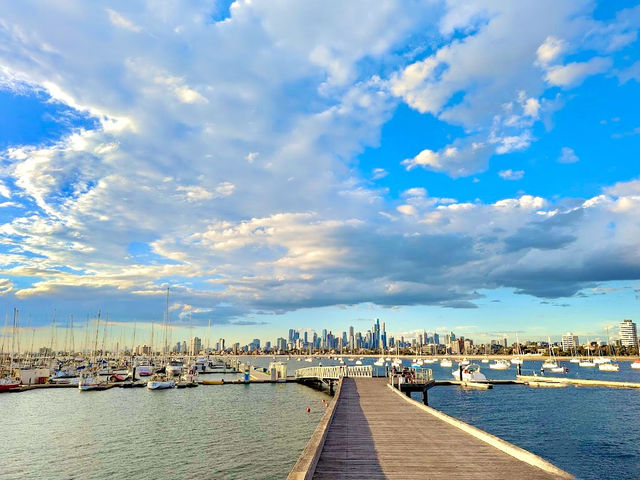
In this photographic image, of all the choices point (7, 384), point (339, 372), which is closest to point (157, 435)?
point (339, 372)

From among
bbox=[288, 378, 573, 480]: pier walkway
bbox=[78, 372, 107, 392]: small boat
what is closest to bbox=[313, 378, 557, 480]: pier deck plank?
bbox=[288, 378, 573, 480]: pier walkway

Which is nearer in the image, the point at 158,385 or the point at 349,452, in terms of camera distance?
the point at 349,452

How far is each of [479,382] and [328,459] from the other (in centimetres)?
7848

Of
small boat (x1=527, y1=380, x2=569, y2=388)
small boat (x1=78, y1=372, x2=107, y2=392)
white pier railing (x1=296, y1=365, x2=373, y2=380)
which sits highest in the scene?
white pier railing (x1=296, y1=365, x2=373, y2=380)

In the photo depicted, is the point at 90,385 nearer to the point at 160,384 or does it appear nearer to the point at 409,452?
the point at 160,384

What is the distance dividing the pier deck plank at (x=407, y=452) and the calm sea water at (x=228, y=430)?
8.22 meters

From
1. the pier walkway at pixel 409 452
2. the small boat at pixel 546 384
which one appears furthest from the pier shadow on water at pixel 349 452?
the small boat at pixel 546 384

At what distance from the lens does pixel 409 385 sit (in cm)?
4859

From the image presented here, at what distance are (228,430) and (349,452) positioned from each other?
27.1 metres

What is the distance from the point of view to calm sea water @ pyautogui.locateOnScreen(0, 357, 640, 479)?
28.4 metres

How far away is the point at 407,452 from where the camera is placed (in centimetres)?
1652

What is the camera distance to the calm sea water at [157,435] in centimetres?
2772

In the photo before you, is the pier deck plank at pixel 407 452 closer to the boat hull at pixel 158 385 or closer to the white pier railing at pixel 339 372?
the white pier railing at pixel 339 372

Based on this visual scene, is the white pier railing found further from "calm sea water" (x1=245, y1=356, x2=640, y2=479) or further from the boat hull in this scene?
the boat hull
